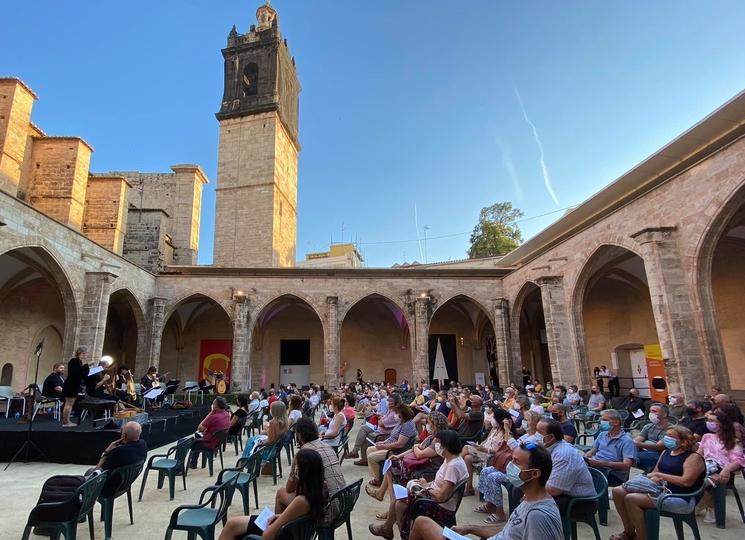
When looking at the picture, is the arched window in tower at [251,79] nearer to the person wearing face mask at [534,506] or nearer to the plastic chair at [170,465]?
the plastic chair at [170,465]

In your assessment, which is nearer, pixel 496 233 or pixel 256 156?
pixel 256 156

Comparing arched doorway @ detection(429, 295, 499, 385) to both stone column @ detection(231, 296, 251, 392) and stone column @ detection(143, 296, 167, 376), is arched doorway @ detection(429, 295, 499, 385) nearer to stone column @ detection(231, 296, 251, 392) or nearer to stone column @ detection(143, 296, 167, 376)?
stone column @ detection(231, 296, 251, 392)

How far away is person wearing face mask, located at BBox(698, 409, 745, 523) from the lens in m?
3.91

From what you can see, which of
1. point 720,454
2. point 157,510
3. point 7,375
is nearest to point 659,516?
point 720,454

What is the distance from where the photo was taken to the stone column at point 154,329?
15836 mm

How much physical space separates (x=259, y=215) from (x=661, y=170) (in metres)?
18.0

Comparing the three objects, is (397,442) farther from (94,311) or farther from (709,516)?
(94,311)

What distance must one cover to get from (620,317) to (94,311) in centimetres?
1866

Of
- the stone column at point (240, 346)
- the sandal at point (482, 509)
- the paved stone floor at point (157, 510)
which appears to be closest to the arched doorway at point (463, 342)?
the stone column at point (240, 346)

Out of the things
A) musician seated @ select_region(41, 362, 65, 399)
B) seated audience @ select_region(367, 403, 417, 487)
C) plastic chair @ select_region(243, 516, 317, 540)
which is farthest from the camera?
musician seated @ select_region(41, 362, 65, 399)

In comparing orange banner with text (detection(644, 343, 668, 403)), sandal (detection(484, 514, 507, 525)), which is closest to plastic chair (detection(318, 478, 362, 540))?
sandal (detection(484, 514, 507, 525))

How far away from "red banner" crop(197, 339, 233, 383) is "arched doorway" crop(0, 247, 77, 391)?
18.6ft

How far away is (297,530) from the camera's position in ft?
8.32

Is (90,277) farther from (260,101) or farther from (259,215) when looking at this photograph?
(260,101)
